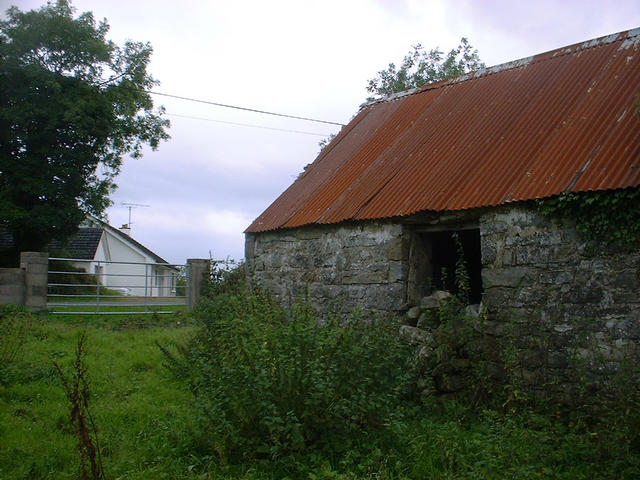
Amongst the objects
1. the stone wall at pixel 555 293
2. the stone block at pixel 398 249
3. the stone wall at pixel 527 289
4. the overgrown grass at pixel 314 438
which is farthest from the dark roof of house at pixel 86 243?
the stone wall at pixel 555 293

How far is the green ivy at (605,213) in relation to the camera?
202 inches

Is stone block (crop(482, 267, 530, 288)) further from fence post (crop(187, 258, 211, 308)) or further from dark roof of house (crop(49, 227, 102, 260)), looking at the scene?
dark roof of house (crop(49, 227, 102, 260))

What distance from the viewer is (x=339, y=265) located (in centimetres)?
812

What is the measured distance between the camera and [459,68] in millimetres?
21125

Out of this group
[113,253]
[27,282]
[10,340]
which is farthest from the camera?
[113,253]

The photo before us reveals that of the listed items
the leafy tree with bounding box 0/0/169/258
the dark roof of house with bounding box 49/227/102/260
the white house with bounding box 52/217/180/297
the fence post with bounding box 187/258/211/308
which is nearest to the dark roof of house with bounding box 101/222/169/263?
the white house with bounding box 52/217/180/297

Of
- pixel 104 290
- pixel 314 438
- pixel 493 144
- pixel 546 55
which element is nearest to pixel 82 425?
pixel 314 438

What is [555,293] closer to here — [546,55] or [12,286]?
[546,55]

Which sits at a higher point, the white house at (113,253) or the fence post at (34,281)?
the white house at (113,253)

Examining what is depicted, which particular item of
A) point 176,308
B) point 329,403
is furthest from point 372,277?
point 176,308

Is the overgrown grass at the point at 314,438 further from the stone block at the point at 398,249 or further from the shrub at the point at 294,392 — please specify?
the stone block at the point at 398,249

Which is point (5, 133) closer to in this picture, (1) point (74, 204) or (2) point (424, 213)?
(1) point (74, 204)

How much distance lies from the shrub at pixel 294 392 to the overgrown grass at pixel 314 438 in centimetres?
2

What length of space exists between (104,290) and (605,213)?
2282 cm
